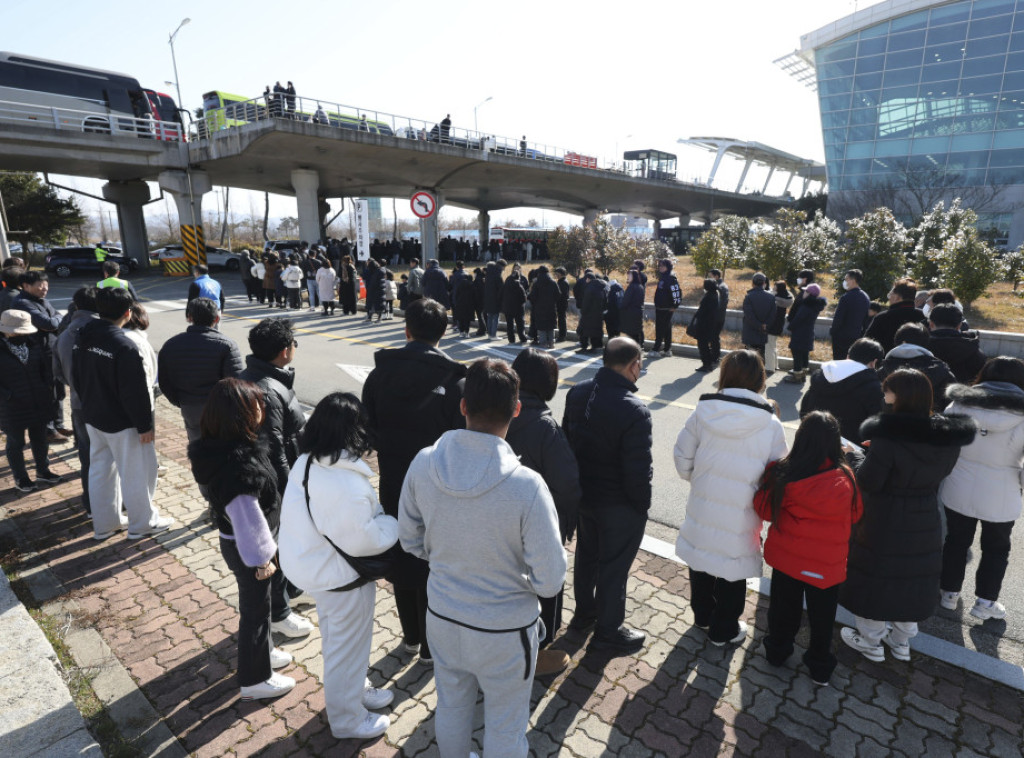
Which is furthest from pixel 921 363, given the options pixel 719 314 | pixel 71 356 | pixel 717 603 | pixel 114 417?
pixel 71 356

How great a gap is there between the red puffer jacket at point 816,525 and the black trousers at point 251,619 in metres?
2.66

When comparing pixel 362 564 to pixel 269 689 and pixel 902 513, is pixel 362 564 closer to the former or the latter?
pixel 269 689

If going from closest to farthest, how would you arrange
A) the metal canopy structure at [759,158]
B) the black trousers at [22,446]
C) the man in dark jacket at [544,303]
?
the black trousers at [22,446] → the man in dark jacket at [544,303] → the metal canopy structure at [759,158]

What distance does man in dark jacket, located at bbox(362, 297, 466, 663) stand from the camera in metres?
3.21

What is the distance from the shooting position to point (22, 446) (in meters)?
5.45

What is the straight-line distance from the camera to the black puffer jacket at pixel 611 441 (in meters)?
3.01

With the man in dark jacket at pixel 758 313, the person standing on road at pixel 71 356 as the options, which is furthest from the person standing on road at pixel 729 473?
the man in dark jacket at pixel 758 313

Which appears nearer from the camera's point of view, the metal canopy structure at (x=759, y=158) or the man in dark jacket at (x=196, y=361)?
the man in dark jacket at (x=196, y=361)

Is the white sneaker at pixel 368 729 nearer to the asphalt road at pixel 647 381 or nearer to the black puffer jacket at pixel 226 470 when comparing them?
the black puffer jacket at pixel 226 470

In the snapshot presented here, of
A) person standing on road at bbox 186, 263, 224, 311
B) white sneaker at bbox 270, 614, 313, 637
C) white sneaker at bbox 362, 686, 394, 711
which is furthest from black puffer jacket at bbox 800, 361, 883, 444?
person standing on road at bbox 186, 263, 224, 311

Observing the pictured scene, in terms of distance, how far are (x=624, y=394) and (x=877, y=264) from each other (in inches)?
591

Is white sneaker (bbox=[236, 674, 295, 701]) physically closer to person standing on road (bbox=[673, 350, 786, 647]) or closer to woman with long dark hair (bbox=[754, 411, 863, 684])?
person standing on road (bbox=[673, 350, 786, 647])

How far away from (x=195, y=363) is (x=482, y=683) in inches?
131

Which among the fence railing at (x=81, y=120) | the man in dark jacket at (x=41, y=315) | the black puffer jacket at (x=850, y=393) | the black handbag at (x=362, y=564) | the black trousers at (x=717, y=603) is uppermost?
the fence railing at (x=81, y=120)
